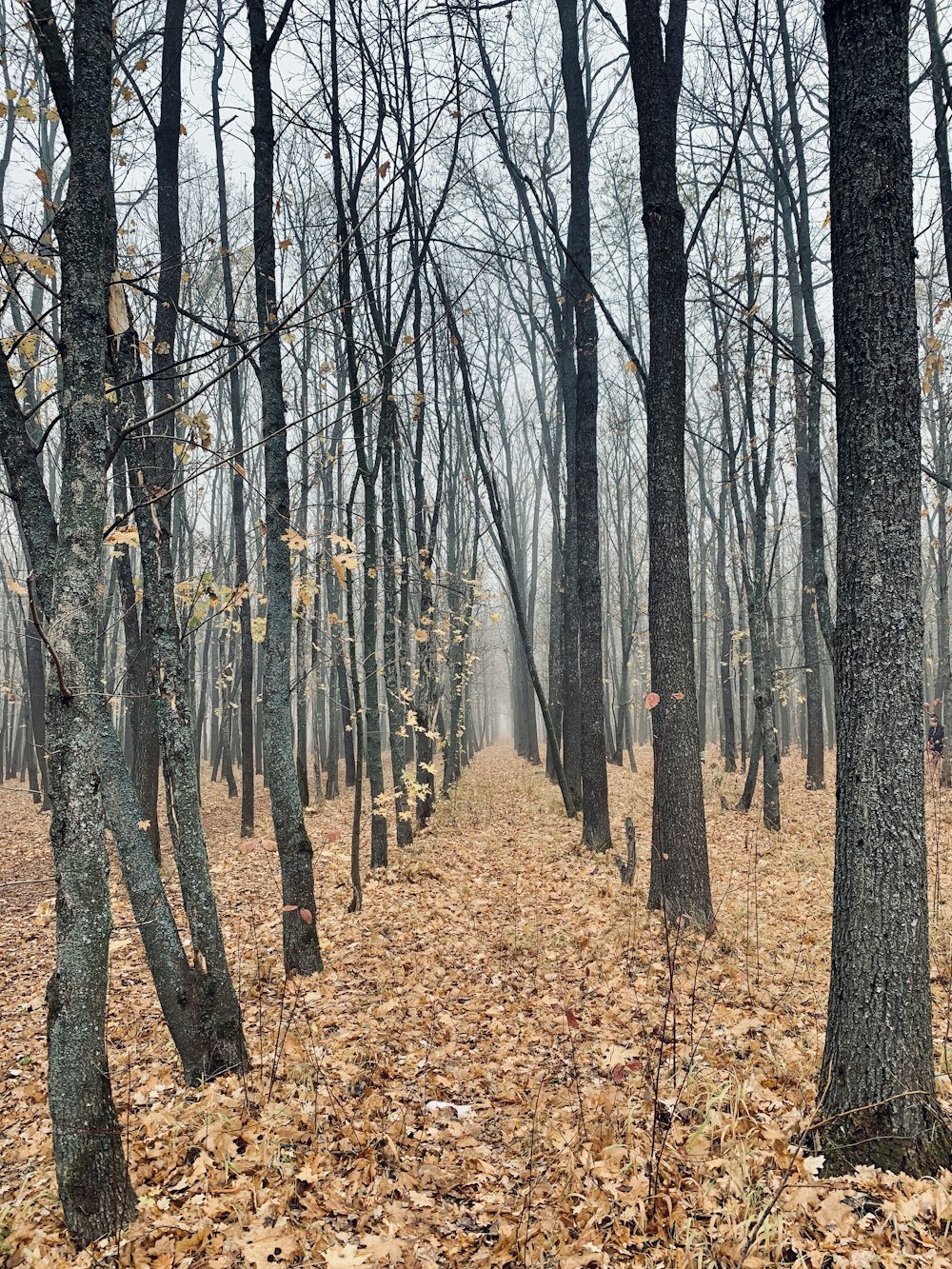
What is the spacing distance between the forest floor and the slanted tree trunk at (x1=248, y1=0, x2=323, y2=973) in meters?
0.37

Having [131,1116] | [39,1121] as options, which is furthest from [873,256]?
[39,1121]

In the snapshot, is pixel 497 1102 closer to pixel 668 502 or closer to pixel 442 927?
pixel 442 927

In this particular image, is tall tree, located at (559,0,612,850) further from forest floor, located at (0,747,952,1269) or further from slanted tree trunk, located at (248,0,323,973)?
slanted tree trunk, located at (248,0,323,973)

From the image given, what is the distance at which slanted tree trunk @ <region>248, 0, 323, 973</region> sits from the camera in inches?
216

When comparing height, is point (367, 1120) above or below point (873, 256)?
below

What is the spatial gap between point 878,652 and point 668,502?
3331mm

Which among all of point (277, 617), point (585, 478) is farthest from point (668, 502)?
point (585, 478)

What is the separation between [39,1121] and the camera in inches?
155

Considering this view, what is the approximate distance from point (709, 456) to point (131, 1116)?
2405cm

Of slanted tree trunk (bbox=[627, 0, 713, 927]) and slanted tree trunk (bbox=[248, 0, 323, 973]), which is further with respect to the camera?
slanted tree trunk (bbox=[627, 0, 713, 927])

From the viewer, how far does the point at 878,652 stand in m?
2.97

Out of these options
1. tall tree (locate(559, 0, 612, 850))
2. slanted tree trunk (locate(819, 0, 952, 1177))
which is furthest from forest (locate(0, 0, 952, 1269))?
tall tree (locate(559, 0, 612, 850))

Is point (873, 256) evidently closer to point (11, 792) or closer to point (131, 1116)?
point (131, 1116)

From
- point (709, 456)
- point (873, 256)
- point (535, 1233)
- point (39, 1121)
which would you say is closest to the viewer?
point (535, 1233)
